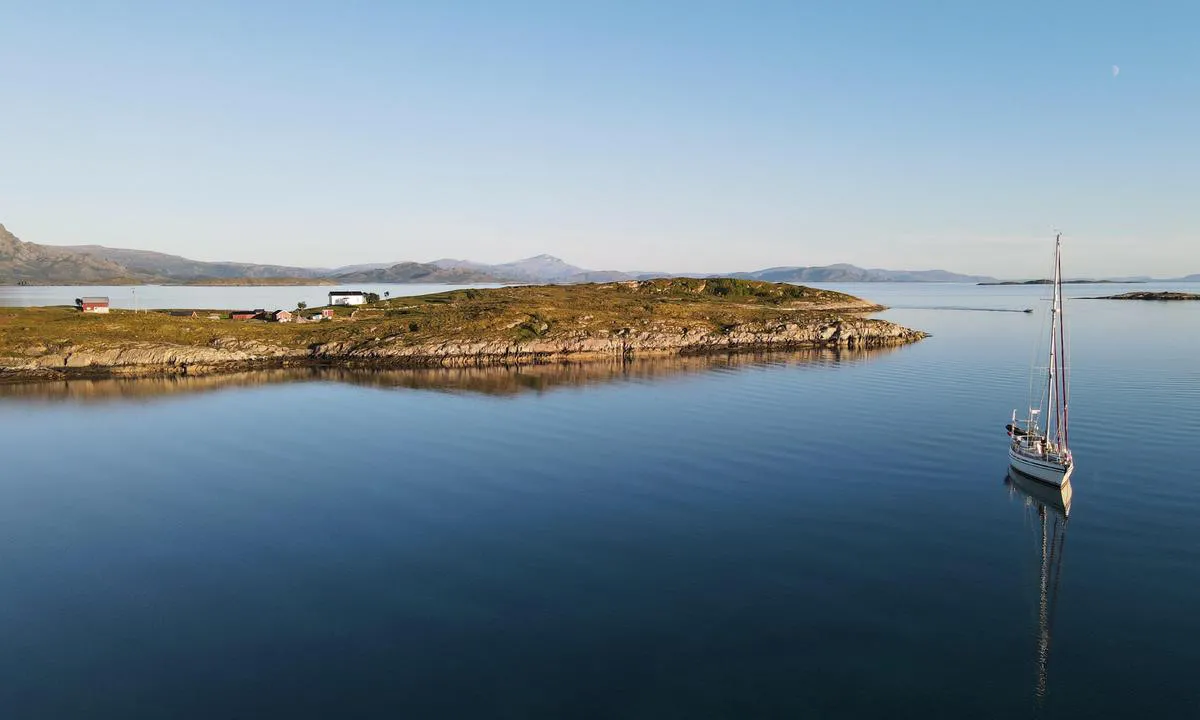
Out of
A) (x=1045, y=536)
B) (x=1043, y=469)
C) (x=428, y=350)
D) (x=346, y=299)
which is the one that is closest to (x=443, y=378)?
(x=428, y=350)

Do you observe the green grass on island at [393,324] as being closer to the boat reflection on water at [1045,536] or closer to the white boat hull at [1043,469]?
the white boat hull at [1043,469]

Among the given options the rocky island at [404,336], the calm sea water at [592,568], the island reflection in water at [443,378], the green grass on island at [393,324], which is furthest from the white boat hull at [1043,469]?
the green grass on island at [393,324]

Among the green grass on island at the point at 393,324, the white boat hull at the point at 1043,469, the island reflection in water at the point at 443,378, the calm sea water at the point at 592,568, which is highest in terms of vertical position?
the green grass on island at the point at 393,324

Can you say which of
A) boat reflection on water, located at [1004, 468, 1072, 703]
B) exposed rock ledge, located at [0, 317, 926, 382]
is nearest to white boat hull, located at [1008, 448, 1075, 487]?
boat reflection on water, located at [1004, 468, 1072, 703]

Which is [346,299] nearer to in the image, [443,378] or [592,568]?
[443,378]

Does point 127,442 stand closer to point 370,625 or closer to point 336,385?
point 336,385

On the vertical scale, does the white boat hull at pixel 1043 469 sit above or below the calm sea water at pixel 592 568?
above
